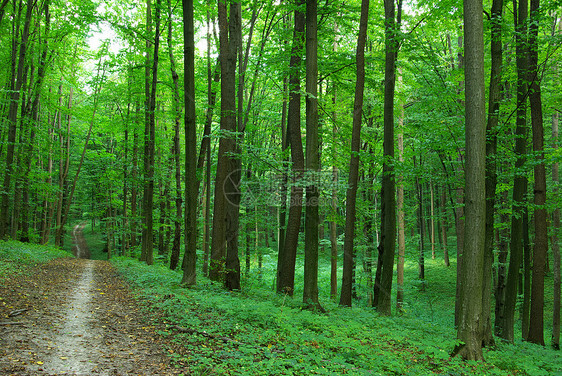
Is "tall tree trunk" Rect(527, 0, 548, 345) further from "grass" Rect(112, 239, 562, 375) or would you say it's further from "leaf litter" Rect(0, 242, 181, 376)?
"leaf litter" Rect(0, 242, 181, 376)

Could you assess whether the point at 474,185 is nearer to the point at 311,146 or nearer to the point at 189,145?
the point at 311,146

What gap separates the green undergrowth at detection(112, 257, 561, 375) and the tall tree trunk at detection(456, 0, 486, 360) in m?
0.63

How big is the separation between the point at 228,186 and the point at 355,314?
4799 mm

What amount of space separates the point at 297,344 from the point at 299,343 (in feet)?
0.17

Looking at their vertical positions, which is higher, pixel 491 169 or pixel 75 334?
pixel 491 169

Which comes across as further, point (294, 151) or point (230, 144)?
point (230, 144)

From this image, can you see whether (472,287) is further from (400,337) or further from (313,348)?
(313,348)

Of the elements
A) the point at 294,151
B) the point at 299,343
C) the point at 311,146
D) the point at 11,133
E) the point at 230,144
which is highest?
the point at 11,133

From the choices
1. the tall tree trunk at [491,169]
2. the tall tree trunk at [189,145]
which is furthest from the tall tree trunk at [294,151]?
the tall tree trunk at [491,169]

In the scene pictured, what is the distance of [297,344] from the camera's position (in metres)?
5.10

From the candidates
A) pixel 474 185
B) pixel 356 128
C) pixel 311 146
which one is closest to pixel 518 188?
pixel 474 185

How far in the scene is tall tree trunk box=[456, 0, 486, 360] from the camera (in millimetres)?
5617

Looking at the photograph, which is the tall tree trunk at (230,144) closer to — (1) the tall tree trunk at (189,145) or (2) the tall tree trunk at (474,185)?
(1) the tall tree trunk at (189,145)

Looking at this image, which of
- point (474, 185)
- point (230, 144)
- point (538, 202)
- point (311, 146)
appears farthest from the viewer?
point (230, 144)
